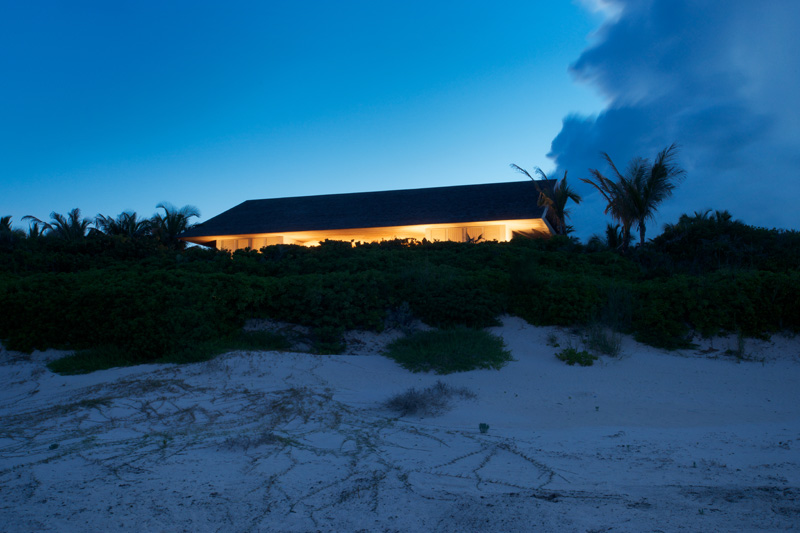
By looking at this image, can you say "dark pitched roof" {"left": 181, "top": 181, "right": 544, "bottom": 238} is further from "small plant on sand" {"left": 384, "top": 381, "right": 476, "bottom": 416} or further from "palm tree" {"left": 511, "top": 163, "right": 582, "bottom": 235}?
"small plant on sand" {"left": 384, "top": 381, "right": 476, "bottom": 416}

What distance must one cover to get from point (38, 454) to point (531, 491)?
4.22 meters

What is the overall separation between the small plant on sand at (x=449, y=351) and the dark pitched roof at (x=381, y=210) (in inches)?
405

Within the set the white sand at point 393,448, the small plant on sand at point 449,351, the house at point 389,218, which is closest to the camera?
A: the white sand at point 393,448

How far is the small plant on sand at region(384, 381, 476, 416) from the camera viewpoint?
5.38m

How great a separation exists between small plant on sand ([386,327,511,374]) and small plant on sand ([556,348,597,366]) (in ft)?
3.02

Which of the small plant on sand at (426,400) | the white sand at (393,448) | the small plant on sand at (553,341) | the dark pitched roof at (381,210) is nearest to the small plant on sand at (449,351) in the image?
the white sand at (393,448)

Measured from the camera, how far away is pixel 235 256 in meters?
13.4

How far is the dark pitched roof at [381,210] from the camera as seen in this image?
1845cm

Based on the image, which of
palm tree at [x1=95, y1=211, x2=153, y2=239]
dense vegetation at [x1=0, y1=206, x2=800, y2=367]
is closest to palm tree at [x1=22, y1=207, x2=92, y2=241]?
palm tree at [x1=95, y1=211, x2=153, y2=239]

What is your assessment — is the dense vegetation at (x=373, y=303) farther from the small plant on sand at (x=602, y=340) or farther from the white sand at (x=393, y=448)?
the white sand at (x=393, y=448)

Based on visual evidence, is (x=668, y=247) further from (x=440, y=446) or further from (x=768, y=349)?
(x=440, y=446)

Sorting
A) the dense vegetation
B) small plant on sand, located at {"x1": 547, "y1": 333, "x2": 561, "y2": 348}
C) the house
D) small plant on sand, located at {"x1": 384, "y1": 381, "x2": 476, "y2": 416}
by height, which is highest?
the house

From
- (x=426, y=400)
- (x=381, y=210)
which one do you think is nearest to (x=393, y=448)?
(x=426, y=400)

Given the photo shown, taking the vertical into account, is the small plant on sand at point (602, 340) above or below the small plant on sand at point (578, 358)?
above
